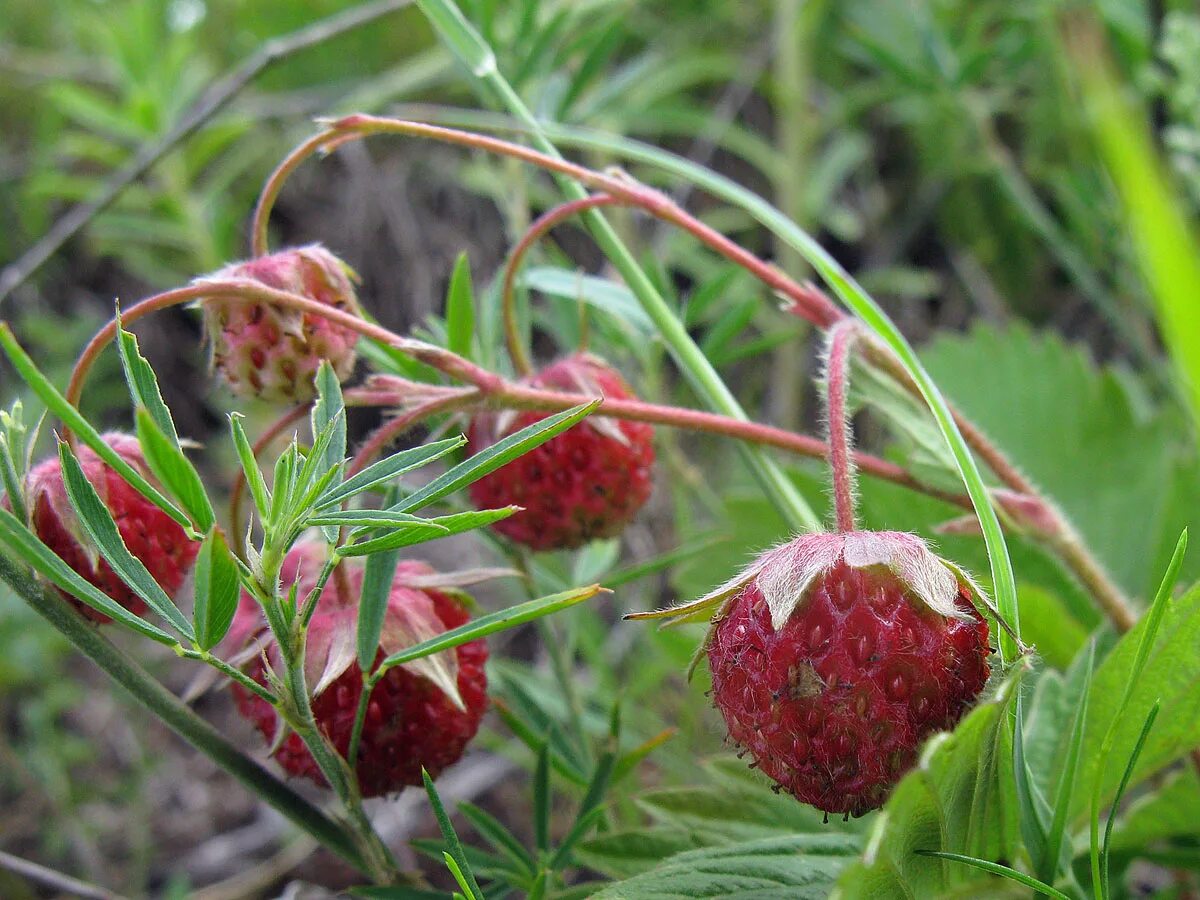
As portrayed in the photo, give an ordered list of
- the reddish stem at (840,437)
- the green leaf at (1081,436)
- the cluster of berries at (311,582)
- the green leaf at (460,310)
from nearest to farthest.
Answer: the reddish stem at (840,437) < the cluster of berries at (311,582) < the green leaf at (460,310) < the green leaf at (1081,436)

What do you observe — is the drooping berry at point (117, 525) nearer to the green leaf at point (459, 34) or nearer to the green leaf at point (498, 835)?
the green leaf at point (498, 835)

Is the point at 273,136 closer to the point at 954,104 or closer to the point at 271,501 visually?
the point at 954,104

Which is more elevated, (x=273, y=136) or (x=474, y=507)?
(x=273, y=136)

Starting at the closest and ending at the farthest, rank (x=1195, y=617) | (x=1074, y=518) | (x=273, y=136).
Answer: (x=1195, y=617) → (x=1074, y=518) → (x=273, y=136)

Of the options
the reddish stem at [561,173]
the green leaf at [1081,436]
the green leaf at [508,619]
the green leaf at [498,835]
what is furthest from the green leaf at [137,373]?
the green leaf at [1081,436]

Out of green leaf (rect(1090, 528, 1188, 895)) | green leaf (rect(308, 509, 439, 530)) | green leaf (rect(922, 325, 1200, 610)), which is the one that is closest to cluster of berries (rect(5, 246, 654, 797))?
green leaf (rect(308, 509, 439, 530))

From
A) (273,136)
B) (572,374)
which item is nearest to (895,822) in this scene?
(572,374)
